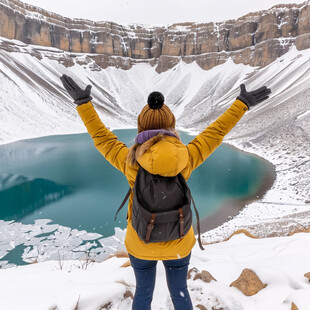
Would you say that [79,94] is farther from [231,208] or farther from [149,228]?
[231,208]

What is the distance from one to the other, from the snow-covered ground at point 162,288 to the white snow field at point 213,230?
0.4 inches

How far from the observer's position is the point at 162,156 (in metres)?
1.40

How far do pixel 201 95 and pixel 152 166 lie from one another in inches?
2631

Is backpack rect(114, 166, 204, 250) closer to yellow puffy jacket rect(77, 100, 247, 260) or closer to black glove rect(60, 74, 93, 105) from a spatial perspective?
yellow puffy jacket rect(77, 100, 247, 260)

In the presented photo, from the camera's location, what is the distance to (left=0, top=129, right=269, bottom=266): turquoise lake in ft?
35.3

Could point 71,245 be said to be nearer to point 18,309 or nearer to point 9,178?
point 18,309

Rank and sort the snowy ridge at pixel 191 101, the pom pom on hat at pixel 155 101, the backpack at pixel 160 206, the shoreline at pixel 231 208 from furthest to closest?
1. the snowy ridge at pixel 191 101
2. the shoreline at pixel 231 208
3. the pom pom on hat at pixel 155 101
4. the backpack at pixel 160 206

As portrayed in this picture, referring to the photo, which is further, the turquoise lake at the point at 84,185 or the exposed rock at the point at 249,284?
the turquoise lake at the point at 84,185

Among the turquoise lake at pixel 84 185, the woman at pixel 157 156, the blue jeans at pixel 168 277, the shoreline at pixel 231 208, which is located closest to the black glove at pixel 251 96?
the woman at pixel 157 156

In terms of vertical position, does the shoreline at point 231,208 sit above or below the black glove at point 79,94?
below

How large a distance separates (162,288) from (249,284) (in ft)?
3.30

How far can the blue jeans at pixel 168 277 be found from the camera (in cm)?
179

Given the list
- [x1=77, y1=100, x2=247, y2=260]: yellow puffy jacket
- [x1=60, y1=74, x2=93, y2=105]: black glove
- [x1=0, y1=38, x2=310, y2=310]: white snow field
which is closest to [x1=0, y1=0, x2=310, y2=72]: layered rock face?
[x1=0, y1=38, x2=310, y2=310]: white snow field

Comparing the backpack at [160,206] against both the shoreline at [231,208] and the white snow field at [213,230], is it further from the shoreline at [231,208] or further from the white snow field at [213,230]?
the shoreline at [231,208]
